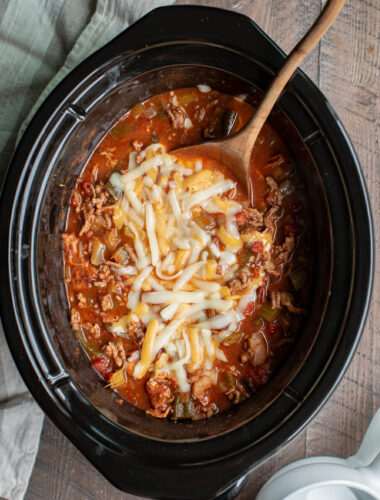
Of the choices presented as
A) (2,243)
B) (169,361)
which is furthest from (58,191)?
(169,361)

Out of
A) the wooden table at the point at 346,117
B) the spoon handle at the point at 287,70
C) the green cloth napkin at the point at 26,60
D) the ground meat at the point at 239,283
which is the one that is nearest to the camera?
the spoon handle at the point at 287,70

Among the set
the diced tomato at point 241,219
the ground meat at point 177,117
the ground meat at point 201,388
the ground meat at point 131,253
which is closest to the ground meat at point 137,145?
the ground meat at point 177,117

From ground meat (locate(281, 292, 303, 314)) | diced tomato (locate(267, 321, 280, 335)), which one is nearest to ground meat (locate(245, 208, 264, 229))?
ground meat (locate(281, 292, 303, 314))

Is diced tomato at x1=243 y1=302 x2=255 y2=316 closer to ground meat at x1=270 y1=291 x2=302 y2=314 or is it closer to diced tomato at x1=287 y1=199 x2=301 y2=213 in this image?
ground meat at x1=270 y1=291 x2=302 y2=314

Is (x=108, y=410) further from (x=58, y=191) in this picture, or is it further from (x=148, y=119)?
(x=148, y=119)

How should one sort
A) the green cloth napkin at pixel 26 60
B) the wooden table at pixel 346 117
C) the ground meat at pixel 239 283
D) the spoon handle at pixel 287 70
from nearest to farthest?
the spoon handle at pixel 287 70, the ground meat at pixel 239 283, the green cloth napkin at pixel 26 60, the wooden table at pixel 346 117

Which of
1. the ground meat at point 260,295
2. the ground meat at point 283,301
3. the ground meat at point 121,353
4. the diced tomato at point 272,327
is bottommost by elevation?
the diced tomato at point 272,327

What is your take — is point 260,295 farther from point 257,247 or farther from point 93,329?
point 93,329

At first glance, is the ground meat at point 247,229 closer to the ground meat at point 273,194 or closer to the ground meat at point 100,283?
the ground meat at point 273,194
